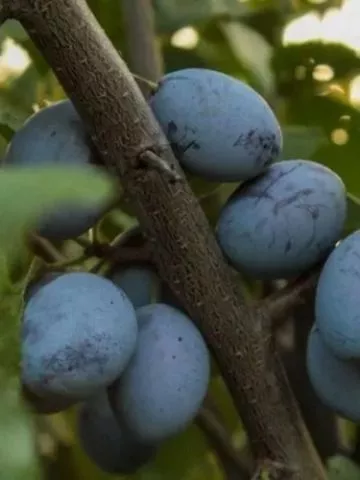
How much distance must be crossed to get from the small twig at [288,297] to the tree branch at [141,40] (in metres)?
0.28

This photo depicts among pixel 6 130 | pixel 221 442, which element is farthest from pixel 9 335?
pixel 221 442

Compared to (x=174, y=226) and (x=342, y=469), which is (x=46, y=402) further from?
(x=342, y=469)

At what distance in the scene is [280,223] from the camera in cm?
52

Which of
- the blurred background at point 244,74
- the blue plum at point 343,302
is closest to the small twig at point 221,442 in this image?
the blurred background at point 244,74

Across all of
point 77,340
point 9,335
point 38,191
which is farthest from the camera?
point 77,340

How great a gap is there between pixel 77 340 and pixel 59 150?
0.10 m

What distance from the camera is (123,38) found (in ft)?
2.97

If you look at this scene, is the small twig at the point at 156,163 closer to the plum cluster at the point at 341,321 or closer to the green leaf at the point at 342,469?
the plum cluster at the point at 341,321

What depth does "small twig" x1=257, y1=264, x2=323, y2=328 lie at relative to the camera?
1.72 ft

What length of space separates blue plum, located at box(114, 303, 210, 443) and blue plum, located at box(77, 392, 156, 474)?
0.05 m

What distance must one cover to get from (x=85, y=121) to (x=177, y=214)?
0.19 ft

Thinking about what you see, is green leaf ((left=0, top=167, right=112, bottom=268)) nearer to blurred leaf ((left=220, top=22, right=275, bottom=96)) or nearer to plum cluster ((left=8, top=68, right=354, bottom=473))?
plum cluster ((left=8, top=68, right=354, bottom=473))

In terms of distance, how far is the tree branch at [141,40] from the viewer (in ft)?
2.51

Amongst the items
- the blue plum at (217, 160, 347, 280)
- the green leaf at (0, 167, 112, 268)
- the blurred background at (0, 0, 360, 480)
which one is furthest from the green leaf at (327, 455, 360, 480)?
the green leaf at (0, 167, 112, 268)
